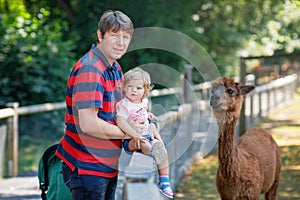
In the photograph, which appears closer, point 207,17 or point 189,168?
point 189,168

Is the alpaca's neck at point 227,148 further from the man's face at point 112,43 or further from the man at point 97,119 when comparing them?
the man's face at point 112,43

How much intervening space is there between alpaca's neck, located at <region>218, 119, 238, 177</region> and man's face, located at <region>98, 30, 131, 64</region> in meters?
2.75

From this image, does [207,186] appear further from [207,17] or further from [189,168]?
[207,17]

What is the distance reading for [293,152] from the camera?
13031 mm

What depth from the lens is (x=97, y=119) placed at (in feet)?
11.2

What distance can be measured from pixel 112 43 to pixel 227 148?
9.32 ft

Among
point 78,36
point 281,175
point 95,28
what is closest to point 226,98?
point 281,175

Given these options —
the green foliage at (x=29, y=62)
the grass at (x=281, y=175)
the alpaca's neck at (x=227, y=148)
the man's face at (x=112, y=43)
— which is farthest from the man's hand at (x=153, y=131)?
the green foliage at (x=29, y=62)

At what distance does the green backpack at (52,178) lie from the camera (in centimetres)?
416

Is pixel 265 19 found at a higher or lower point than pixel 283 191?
higher

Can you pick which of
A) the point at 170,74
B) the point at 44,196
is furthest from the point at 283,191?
the point at 170,74

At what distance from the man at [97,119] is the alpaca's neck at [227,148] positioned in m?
2.61

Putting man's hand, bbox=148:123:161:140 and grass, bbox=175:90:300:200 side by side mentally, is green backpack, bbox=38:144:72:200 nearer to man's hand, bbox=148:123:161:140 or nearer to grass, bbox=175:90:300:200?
man's hand, bbox=148:123:161:140

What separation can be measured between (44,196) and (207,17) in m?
18.4
